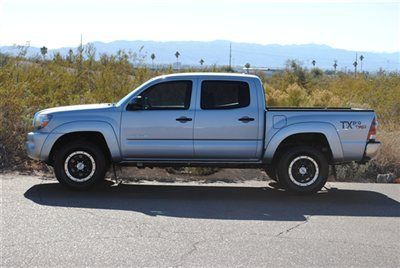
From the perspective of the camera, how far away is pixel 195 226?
7297mm

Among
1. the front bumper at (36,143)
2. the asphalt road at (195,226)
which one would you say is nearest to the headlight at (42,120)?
the front bumper at (36,143)

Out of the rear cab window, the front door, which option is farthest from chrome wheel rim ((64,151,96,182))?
the rear cab window

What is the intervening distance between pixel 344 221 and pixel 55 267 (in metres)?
4.12

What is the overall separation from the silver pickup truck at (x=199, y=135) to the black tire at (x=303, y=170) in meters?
0.02

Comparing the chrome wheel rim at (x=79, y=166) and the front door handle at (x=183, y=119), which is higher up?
the front door handle at (x=183, y=119)

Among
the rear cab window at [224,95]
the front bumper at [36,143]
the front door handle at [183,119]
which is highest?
the rear cab window at [224,95]

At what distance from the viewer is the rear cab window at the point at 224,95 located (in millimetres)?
9445

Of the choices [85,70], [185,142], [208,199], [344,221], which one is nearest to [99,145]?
[185,142]

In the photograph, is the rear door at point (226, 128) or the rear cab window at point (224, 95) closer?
the rear door at point (226, 128)

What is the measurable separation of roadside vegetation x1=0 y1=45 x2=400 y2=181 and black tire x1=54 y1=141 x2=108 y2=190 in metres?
2.39

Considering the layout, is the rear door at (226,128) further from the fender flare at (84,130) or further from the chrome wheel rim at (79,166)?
the chrome wheel rim at (79,166)

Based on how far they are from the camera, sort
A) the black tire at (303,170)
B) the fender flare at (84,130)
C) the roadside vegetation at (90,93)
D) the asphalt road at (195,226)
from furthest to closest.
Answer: the roadside vegetation at (90,93)
the black tire at (303,170)
the fender flare at (84,130)
the asphalt road at (195,226)

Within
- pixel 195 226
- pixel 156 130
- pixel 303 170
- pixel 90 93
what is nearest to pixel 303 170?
pixel 303 170

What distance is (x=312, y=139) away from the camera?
9688 millimetres
